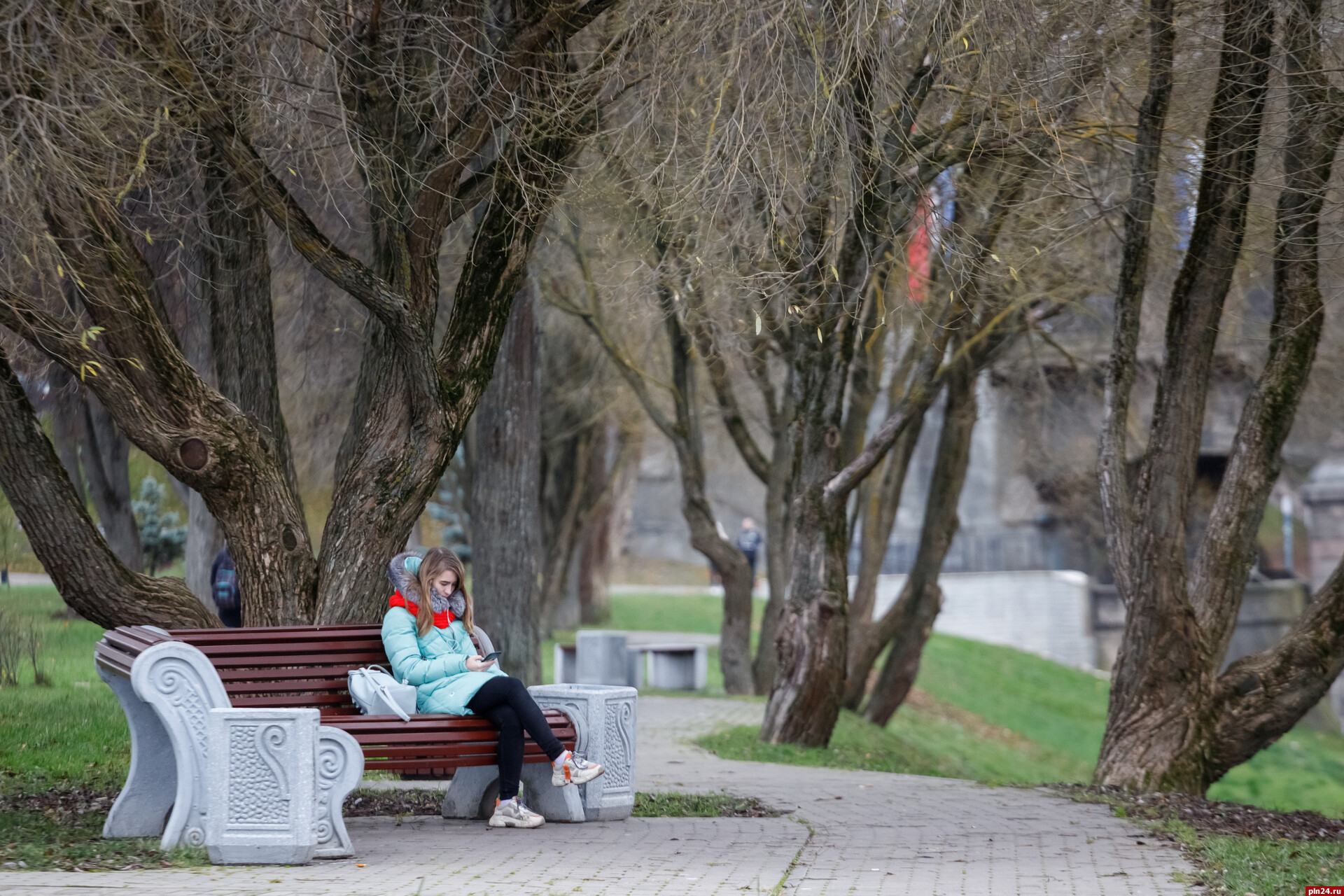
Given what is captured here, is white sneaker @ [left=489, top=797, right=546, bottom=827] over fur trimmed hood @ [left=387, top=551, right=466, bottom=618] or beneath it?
beneath

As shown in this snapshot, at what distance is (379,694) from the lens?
6625 mm

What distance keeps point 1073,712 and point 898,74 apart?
74.9ft

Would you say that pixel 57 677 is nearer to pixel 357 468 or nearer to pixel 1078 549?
pixel 357 468

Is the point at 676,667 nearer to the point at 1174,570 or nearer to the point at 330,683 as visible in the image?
the point at 1174,570

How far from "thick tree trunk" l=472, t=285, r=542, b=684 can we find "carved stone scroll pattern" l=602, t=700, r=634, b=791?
565cm

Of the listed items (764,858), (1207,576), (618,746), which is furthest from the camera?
(1207,576)

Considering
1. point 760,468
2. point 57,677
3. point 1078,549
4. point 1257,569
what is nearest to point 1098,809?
point 57,677

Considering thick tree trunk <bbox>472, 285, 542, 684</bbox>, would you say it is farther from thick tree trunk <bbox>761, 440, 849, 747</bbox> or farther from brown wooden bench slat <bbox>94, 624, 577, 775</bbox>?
brown wooden bench slat <bbox>94, 624, 577, 775</bbox>

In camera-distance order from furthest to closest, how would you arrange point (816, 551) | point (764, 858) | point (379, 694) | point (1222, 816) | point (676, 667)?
point (676, 667), point (816, 551), point (1222, 816), point (379, 694), point (764, 858)

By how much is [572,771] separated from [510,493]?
621 cm

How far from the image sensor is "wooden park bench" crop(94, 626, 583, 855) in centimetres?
575

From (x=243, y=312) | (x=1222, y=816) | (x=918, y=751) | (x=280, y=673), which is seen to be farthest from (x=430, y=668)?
(x=918, y=751)

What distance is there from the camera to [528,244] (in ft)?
27.6

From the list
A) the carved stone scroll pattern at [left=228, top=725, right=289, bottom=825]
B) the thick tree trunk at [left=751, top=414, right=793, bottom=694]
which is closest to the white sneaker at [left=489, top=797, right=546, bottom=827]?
the carved stone scroll pattern at [left=228, top=725, right=289, bottom=825]
